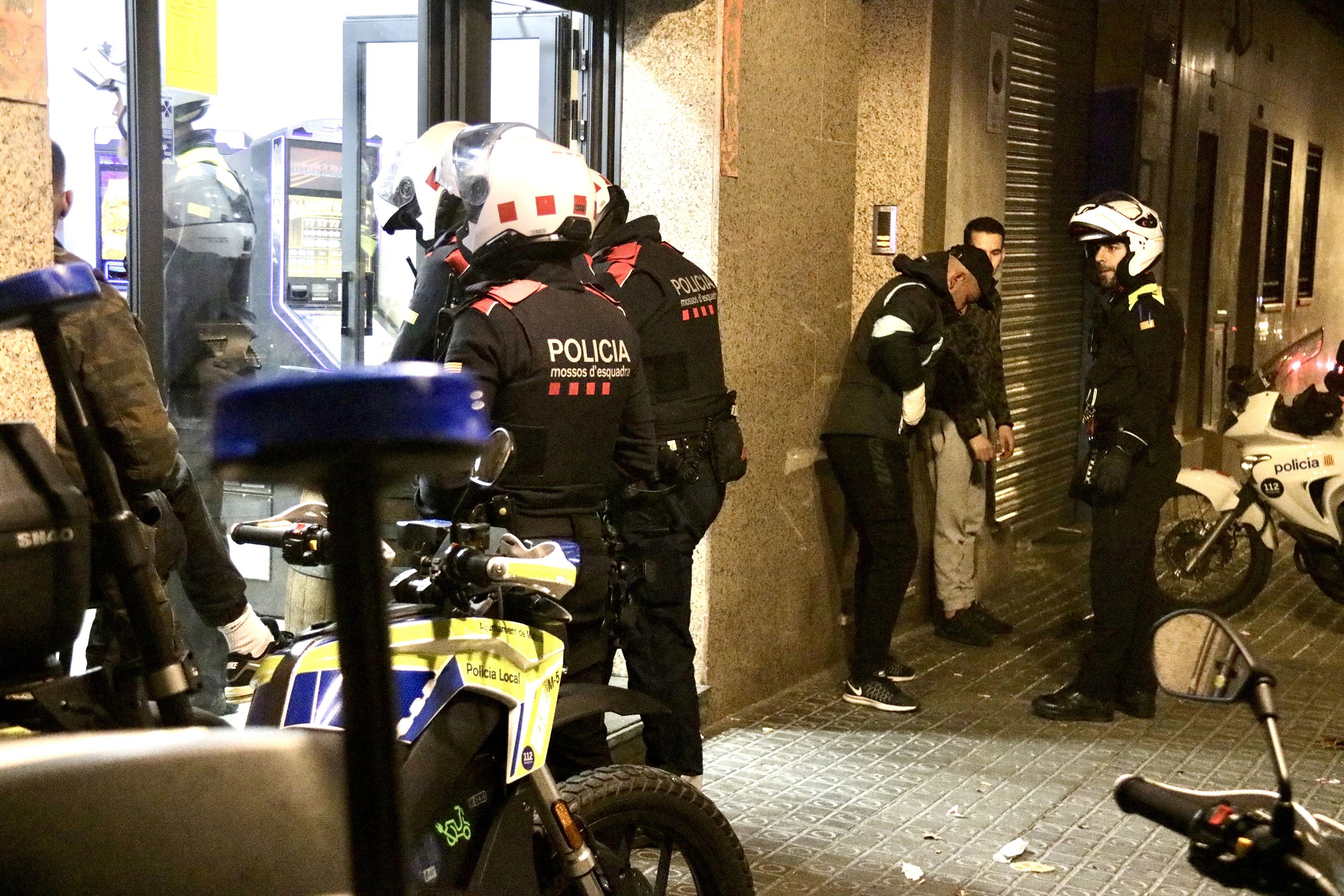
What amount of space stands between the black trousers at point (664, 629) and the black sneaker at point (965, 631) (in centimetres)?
293

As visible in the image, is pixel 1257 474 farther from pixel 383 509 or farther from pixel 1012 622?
pixel 383 509

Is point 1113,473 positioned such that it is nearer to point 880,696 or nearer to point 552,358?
point 880,696

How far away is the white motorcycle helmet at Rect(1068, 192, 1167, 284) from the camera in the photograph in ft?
20.9

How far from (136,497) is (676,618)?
7.16 feet

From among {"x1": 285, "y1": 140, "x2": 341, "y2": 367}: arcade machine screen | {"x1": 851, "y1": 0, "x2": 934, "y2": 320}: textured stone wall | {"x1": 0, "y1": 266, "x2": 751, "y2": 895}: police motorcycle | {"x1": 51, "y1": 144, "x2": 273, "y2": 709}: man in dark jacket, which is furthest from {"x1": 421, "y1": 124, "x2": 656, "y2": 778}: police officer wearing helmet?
{"x1": 851, "y1": 0, "x2": 934, "y2": 320}: textured stone wall

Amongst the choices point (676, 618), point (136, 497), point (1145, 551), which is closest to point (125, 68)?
point (136, 497)

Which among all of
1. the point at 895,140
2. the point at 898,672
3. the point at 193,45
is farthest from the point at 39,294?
the point at 895,140

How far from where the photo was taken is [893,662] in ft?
23.2

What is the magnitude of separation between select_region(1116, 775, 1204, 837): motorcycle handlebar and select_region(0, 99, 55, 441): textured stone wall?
8.06 ft

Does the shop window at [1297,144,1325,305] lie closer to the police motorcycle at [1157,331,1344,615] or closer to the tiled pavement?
the police motorcycle at [1157,331,1344,615]

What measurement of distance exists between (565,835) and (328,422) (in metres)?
2.22

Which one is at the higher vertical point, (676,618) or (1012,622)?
(676,618)

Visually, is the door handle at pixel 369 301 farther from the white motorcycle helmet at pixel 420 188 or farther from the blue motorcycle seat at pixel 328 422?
the blue motorcycle seat at pixel 328 422

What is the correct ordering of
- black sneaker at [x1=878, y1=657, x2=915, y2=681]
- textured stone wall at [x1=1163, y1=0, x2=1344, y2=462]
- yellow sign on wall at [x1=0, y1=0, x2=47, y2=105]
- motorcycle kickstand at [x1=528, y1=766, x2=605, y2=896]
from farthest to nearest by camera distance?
textured stone wall at [x1=1163, y1=0, x2=1344, y2=462] < black sneaker at [x1=878, y1=657, x2=915, y2=681] < yellow sign on wall at [x1=0, y1=0, x2=47, y2=105] < motorcycle kickstand at [x1=528, y1=766, x2=605, y2=896]
